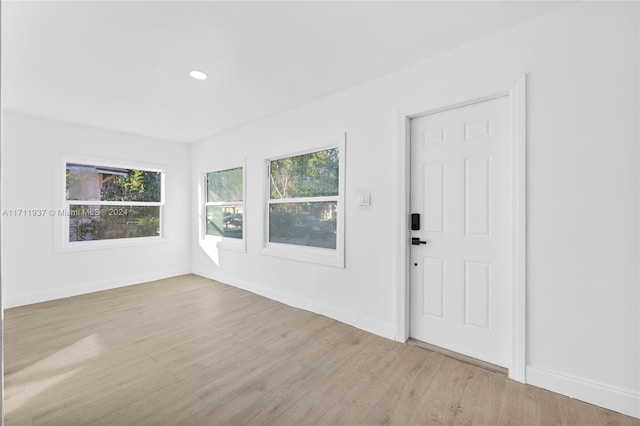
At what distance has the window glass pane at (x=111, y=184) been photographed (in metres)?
4.54

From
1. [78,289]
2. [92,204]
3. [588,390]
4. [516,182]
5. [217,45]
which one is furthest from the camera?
[92,204]

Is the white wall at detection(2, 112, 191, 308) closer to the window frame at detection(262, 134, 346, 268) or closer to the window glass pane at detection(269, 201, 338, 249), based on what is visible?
the window frame at detection(262, 134, 346, 268)

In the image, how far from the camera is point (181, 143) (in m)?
5.64

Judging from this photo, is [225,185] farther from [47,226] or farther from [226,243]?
[47,226]

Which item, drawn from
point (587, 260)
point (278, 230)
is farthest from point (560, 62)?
point (278, 230)

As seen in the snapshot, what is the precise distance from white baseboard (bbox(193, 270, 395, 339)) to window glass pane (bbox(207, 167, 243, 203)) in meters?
1.31

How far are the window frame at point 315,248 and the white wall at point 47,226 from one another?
2274 mm

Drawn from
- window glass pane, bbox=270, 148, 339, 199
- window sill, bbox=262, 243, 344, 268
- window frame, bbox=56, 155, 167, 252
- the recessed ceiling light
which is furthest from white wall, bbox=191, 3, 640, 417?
window frame, bbox=56, 155, 167, 252

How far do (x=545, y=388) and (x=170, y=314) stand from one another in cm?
363

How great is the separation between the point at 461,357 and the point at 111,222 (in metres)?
5.11

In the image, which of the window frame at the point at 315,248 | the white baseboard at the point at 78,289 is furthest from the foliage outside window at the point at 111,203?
the window frame at the point at 315,248

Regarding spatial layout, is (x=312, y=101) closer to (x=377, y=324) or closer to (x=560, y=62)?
(x=560, y=62)

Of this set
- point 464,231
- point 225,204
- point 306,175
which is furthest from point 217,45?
point 225,204

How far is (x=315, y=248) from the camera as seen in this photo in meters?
3.84
